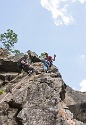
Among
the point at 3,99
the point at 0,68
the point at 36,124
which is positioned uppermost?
the point at 0,68

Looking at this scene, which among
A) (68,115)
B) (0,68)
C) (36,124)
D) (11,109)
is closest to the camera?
(36,124)

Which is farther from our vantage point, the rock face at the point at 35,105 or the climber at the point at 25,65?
the climber at the point at 25,65

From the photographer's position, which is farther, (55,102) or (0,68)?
(0,68)

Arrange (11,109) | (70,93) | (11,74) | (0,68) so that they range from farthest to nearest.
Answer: (70,93) < (0,68) < (11,74) < (11,109)

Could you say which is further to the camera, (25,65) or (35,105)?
(25,65)

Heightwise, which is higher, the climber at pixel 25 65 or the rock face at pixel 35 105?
the climber at pixel 25 65

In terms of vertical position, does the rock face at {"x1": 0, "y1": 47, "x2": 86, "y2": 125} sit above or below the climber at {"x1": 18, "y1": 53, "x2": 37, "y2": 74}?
below

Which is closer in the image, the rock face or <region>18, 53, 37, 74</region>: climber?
the rock face

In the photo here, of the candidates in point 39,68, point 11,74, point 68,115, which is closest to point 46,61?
point 39,68

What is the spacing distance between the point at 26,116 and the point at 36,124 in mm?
943

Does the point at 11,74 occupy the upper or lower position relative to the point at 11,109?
upper

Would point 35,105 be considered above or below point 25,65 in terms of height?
below

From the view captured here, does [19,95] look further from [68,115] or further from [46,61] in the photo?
[46,61]

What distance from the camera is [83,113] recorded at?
28812 millimetres
